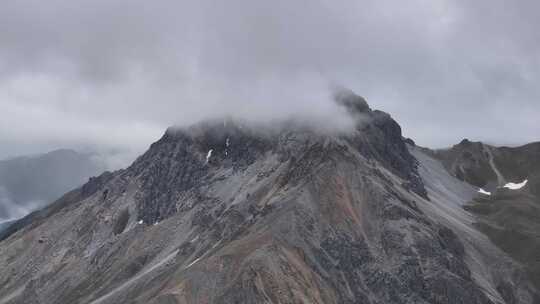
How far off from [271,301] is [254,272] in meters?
9.00

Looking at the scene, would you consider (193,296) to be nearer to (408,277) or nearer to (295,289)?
(295,289)

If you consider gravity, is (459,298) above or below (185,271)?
below

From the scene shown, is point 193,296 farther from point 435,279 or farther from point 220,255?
point 435,279

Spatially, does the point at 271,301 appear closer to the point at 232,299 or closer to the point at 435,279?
the point at 232,299

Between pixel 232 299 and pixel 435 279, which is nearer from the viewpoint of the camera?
pixel 232 299

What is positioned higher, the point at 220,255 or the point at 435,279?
the point at 220,255

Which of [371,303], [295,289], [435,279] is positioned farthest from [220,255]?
[435,279]

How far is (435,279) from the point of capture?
200 metres

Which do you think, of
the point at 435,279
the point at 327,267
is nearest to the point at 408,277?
the point at 435,279

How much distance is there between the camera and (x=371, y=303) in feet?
628

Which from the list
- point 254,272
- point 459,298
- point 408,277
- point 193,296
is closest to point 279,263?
point 254,272

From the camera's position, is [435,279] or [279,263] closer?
[279,263]

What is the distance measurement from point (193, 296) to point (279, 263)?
75.3 feet

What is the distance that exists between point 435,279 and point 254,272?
51339 mm
